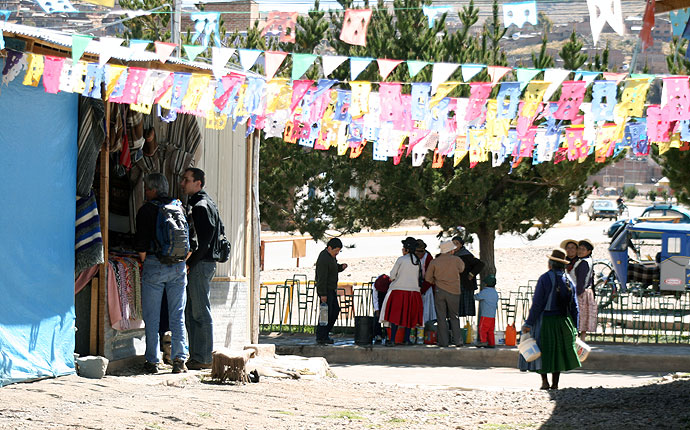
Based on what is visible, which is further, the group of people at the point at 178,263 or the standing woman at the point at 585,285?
the standing woman at the point at 585,285

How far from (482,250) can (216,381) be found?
11674 mm

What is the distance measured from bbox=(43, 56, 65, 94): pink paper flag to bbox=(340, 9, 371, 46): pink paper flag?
8.62 ft

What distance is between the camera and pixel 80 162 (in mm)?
9594

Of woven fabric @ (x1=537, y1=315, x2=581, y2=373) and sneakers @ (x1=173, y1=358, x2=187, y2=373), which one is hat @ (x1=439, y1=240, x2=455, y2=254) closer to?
woven fabric @ (x1=537, y1=315, x2=581, y2=373)

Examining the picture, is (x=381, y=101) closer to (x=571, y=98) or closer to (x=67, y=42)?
(x=571, y=98)

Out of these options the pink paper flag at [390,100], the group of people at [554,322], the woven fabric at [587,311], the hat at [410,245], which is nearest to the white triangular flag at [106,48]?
the pink paper flag at [390,100]

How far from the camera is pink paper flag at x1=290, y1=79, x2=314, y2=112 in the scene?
10.8 metres

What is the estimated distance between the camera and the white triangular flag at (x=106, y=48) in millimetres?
9227

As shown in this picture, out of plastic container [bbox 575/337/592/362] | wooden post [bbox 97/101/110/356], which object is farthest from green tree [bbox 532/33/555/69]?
wooden post [bbox 97/101/110/356]

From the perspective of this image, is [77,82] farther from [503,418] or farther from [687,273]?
[687,273]

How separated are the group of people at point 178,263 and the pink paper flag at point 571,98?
4018mm

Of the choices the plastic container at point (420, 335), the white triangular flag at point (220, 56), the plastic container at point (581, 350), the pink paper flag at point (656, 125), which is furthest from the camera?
the plastic container at point (420, 335)

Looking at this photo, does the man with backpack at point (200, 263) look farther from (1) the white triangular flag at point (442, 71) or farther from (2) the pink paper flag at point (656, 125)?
(2) the pink paper flag at point (656, 125)

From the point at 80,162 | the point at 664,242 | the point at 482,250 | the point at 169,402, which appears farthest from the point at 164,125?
the point at 664,242
